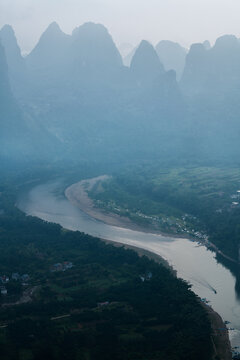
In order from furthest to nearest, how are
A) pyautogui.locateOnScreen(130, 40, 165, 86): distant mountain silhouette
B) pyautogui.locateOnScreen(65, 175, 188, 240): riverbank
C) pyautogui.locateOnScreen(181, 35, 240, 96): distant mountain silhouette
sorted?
pyautogui.locateOnScreen(130, 40, 165, 86): distant mountain silhouette → pyautogui.locateOnScreen(181, 35, 240, 96): distant mountain silhouette → pyautogui.locateOnScreen(65, 175, 188, 240): riverbank

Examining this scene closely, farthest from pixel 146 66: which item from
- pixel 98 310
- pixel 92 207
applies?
pixel 98 310

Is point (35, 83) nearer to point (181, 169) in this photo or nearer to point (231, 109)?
point (231, 109)

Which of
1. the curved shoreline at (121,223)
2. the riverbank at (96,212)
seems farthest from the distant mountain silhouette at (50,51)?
the riverbank at (96,212)

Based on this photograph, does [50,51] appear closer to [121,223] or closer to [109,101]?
[109,101]

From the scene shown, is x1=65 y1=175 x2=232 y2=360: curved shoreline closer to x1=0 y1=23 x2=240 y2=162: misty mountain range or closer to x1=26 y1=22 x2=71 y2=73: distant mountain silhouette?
x1=0 y1=23 x2=240 y2=162: misty mountain range

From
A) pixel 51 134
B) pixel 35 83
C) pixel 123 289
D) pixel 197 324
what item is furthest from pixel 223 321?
pixel 35 83

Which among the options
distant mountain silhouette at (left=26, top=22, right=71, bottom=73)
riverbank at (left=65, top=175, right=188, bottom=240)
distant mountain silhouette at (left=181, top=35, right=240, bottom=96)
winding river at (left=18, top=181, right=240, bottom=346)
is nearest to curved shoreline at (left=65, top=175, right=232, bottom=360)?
riverbank at (left=65, top=175, right=188, bottom=240)

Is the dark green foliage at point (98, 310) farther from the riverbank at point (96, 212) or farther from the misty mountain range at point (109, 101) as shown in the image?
the misty mountain range at point (109, 101)

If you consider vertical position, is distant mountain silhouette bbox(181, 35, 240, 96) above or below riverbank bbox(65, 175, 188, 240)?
above
